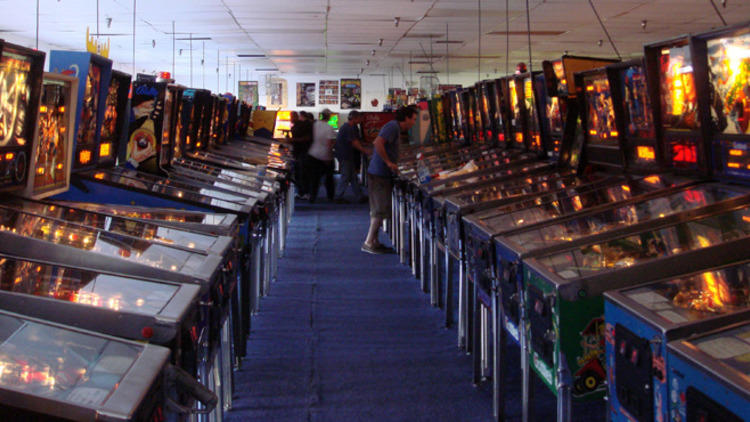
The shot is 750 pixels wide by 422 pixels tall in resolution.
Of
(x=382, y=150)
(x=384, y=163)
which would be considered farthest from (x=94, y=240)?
(x=384, y=163)

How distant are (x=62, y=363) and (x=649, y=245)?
5.91ft

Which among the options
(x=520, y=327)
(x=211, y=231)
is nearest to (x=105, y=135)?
(x=211, y=231)

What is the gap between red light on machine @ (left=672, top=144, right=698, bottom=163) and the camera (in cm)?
326

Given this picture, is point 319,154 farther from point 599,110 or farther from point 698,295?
point 698,295

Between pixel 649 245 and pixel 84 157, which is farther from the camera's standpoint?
pixel 84 157

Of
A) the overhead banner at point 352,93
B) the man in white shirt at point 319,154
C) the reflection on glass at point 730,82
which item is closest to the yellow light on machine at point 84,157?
the reflection on glass at point 730,82

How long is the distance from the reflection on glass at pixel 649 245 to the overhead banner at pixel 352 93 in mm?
19750

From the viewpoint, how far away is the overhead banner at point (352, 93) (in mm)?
22000

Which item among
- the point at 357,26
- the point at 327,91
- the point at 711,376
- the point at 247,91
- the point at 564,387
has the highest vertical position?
the point at 327,91

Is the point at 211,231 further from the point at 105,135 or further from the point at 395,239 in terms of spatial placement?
the point at 395,239

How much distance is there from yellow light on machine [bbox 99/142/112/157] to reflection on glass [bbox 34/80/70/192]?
79cm

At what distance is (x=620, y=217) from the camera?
9.60 ft

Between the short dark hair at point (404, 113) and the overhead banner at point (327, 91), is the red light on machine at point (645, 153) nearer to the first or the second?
the short dark hair at point (404, 113)

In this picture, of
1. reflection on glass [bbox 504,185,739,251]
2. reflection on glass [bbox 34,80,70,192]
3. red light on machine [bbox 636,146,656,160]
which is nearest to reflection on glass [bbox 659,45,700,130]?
red light on machine [bbox 636,146,656,160]
